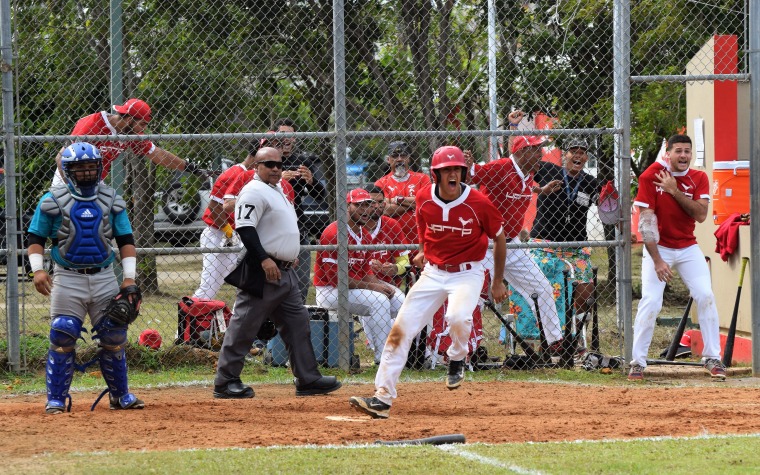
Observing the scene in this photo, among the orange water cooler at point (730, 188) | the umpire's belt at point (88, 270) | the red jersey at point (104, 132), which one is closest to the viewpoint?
the umpire's belt at point (88, 270)

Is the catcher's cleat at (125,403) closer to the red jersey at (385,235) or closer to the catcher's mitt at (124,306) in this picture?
the catcher's mitt at (124,306)

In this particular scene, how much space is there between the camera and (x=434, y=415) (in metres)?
8.23

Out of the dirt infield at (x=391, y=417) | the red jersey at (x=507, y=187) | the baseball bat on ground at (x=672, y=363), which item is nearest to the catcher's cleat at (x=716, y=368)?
the dirt infield at (x=391, y=417)

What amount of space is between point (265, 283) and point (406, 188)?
3106 mm

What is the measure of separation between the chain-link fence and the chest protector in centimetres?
172

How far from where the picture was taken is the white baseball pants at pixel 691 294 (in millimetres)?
10039

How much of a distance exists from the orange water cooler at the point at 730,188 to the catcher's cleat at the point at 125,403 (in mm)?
6217

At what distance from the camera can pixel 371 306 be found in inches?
419

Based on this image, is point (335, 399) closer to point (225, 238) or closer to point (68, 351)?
point (68, 351)

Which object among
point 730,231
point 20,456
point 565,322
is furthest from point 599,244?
point 20,456

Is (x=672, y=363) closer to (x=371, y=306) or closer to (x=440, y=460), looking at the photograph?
(x=371, y=306)

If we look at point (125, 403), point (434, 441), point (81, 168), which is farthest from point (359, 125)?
point (434, 441)

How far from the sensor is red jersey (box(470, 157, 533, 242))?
430 inches

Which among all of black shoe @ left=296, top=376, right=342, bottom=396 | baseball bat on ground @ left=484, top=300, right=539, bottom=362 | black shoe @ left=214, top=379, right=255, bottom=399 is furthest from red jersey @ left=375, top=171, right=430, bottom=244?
black shoe @ left=214, top=379, right=255, bottom=399
